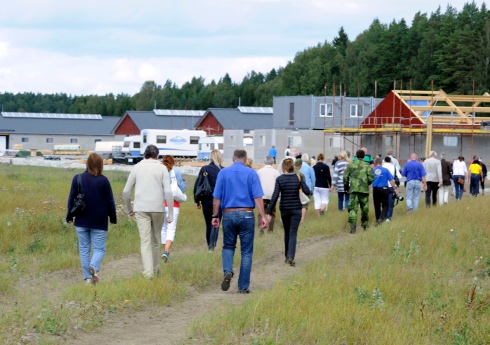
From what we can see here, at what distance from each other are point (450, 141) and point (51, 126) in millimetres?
67908

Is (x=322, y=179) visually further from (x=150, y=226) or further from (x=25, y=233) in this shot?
(x=150, y=226)

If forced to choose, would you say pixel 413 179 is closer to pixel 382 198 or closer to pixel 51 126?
pixel 382 198

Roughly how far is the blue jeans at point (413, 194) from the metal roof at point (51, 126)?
87.3 meters

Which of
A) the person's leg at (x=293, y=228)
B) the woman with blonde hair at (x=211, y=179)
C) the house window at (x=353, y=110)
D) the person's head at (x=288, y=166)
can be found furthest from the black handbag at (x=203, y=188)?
the house window at (x=353, y=110)

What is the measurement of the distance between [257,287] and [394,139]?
136 ft

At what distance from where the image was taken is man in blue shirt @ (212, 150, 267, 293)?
11.0m

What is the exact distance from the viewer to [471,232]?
16469mm

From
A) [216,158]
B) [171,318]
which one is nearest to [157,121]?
[216,158]

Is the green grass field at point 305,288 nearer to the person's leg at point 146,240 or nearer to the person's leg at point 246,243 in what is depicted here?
the person's leg at point 146,240

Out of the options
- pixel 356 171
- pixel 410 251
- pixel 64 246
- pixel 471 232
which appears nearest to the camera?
pixel 410 251

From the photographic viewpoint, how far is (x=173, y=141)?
236ft

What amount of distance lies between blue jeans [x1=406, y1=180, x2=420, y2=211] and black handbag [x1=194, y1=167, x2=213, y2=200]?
882 centimetres

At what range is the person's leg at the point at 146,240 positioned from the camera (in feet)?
37.1

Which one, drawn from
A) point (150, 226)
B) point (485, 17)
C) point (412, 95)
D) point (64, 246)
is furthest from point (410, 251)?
point (485, 17)
